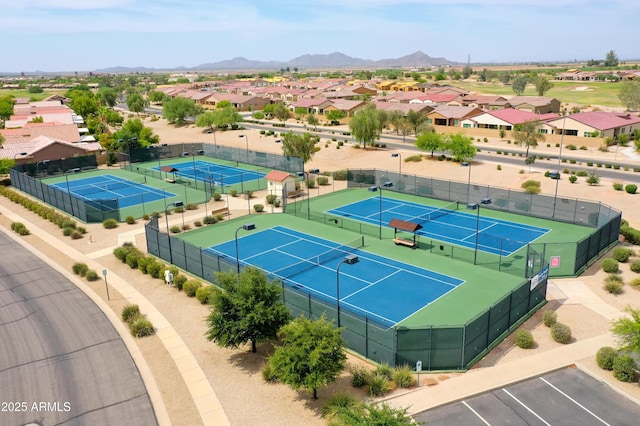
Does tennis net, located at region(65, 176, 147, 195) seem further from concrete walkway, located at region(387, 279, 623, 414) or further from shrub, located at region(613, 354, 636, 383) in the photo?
shrub, located at region(613, 354, 636, 383)

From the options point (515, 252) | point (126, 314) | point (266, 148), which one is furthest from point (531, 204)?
point (266, 148)

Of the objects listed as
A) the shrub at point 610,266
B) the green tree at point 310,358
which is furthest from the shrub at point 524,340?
the shrub at point 610,266

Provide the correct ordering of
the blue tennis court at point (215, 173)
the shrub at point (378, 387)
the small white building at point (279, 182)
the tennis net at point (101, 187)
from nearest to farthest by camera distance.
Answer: the shrub at point (378, 387) < the small white building at point (279, 182) < the tennis net at point (101, 187) < the blue tennis court at point (215, 173)

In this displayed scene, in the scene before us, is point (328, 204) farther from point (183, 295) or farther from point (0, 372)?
point (0, 372)

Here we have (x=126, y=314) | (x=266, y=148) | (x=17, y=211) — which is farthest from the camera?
(x=266, y=148)

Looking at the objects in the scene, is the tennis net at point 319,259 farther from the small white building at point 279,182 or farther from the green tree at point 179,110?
the green tree at point 179,110

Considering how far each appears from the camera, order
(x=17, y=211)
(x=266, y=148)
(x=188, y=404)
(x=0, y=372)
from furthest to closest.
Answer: (x=266, y=148), (x=17, y=211), (x=0, y=372), (x=188, y=404)
